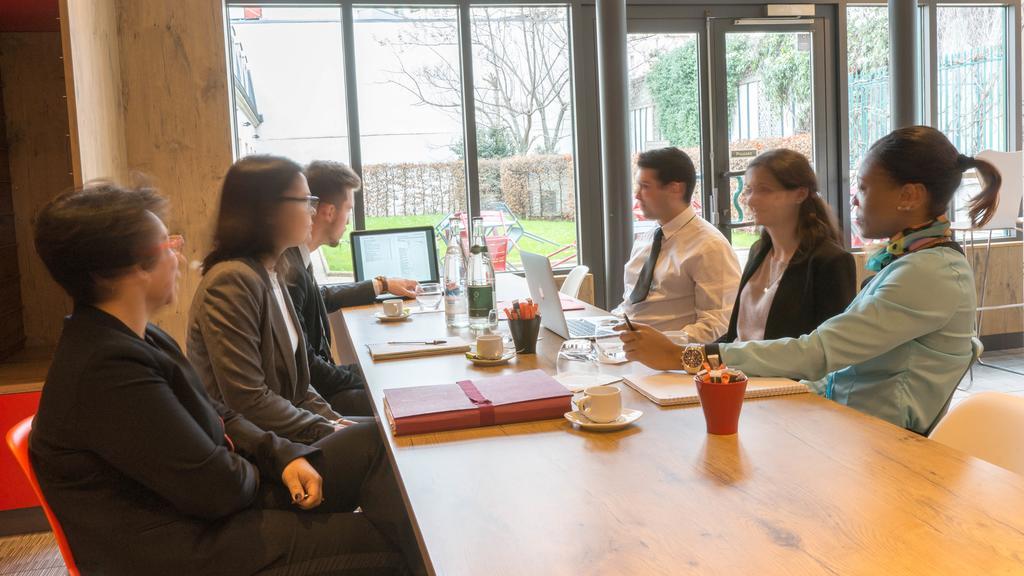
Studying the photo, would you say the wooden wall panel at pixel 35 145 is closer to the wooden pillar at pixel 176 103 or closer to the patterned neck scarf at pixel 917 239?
the wooden pillar at pixel 176 103

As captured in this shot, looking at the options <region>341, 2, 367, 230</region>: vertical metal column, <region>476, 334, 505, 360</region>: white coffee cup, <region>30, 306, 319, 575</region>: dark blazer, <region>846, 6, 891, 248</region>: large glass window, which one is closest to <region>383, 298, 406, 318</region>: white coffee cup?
<region>476, 334, 505, 360</region>: white coffee cup

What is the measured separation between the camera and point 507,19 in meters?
5.54

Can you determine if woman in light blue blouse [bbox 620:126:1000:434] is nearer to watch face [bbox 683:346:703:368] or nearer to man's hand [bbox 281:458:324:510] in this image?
watch face [bbox 683:346:703:368]

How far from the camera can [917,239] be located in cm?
193

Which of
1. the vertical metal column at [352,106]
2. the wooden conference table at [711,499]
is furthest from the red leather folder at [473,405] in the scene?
the vertical metal column at [352,106]

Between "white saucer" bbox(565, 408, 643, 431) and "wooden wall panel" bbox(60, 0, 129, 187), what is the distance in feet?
6.89

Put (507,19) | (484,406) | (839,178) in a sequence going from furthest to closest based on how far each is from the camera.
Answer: (839,178) < (507,19) < (484,406)

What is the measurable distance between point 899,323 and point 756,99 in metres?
4.44

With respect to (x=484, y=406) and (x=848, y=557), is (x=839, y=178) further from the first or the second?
(x=848, y=557)

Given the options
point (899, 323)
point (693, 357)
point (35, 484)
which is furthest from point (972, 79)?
point (35, 484)

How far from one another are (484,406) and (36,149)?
3036 mm

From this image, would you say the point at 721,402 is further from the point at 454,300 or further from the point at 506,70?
the point at 506,70

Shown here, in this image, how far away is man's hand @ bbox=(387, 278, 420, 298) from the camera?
3.79 m

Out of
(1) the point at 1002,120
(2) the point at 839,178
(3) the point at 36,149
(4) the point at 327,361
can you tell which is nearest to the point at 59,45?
(3) the point at 36,149
